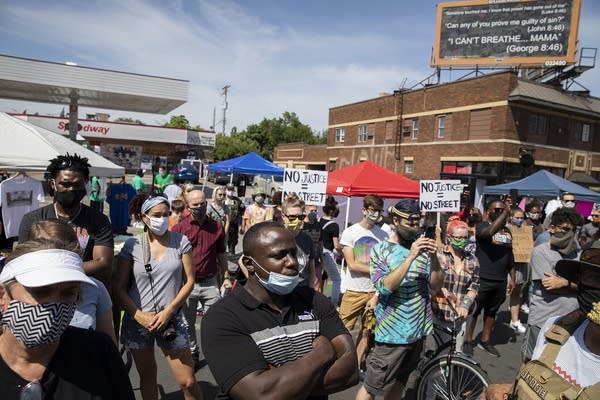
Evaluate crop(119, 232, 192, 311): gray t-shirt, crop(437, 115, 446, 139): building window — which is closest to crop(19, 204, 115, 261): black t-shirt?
crop(119, 232, 192, 311): gray t-shirt

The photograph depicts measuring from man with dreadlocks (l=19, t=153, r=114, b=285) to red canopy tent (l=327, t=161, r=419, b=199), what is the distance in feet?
22.8

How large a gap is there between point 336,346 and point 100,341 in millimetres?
1035

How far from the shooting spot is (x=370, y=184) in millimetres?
9938

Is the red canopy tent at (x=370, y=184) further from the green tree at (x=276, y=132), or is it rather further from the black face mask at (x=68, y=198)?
the green tree at (x=276, y=132)

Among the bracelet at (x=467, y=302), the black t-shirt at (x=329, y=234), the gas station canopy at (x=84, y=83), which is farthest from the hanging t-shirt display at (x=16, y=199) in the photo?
the gas station canopy at (x=84, y=83)

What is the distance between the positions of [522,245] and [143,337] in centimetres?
579

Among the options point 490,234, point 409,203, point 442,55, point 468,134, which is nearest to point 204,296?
point 409,203

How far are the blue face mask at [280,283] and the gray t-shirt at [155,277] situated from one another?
168cm

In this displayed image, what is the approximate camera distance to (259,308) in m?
1.96

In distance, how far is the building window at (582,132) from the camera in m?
25.1

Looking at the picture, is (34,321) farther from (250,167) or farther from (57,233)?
(250,167)

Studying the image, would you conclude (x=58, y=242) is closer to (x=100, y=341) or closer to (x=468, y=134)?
(x=100, y=341)

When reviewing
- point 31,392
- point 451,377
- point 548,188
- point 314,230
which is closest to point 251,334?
point 31,392

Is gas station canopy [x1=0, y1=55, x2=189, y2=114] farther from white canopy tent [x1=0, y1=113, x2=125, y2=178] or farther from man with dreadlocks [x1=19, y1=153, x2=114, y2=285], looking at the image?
man with dreadlocks [x1=19, y1=153, x2=114, y2=285]
